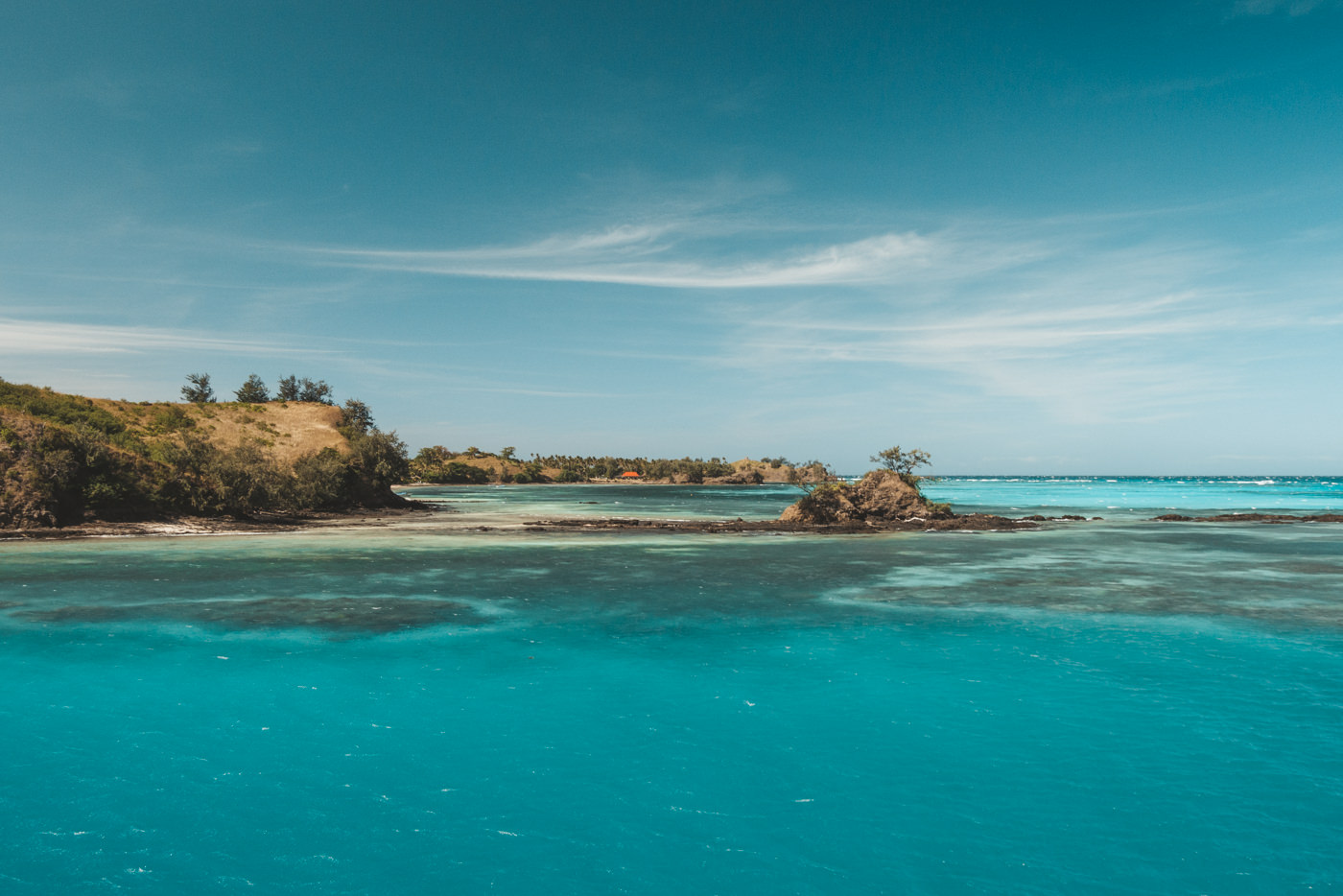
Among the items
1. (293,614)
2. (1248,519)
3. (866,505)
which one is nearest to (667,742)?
(293,614)

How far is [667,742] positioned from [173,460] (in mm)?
44134

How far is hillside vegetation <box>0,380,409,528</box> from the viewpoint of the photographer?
1414 inches

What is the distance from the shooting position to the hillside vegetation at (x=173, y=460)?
3591 cm

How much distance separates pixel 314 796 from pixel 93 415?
54.6 metres

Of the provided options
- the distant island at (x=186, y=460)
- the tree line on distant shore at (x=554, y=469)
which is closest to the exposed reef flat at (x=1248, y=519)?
the distant island at (x=186, y=460)

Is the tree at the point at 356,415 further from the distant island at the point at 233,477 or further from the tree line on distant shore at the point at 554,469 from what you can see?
the tree line on distant shore at the point at 554,469

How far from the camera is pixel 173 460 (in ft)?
139

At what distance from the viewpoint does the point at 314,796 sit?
8.12 metres

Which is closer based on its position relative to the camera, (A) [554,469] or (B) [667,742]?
(B) [667,742]

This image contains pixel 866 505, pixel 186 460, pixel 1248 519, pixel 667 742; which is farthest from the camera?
pixel 1248 519

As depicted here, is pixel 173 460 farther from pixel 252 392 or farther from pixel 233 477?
pixel 252 392

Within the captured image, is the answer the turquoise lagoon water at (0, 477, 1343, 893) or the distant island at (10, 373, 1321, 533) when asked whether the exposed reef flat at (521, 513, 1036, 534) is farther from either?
the turquoise lagoon water at (0, 477, 1343, 893)

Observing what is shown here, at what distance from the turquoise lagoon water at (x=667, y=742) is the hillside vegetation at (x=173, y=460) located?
1998 cm

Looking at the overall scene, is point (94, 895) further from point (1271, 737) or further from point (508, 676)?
point (1271, 737)
